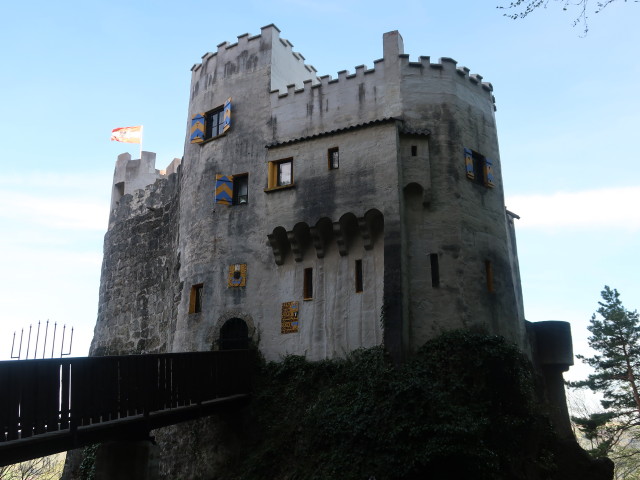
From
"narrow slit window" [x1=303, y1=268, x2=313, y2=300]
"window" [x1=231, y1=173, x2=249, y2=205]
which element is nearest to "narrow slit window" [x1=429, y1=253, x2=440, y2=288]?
"narrow slit window" [x1=303, y1=268, x2=313, y2=300]

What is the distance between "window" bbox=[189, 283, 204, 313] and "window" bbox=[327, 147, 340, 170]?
20.4 feet

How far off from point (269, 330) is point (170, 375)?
4.73m

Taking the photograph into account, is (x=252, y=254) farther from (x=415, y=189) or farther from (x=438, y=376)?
(x=438, y=376)

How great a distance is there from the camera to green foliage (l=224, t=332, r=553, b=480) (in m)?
13.2

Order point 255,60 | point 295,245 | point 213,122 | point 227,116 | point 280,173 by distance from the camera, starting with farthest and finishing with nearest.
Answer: point 213,122 → point 255,60 → point 227,116 → point 280,173 → point 295,245

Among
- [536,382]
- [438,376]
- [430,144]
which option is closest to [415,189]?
[430,144]

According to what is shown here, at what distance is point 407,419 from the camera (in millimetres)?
13906

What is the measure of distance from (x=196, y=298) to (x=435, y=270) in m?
8.58

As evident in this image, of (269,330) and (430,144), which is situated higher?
(430,144)

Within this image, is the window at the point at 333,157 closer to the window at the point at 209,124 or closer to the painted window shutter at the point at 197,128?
the window at the point at 209,124

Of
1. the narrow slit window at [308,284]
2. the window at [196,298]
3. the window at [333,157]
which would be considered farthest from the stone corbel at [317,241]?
the window at [196,298]

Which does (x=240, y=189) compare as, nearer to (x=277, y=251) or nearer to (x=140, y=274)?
(x=277, y=251)

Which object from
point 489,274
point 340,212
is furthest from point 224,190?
point 489,274

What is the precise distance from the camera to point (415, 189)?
18.2 metres
